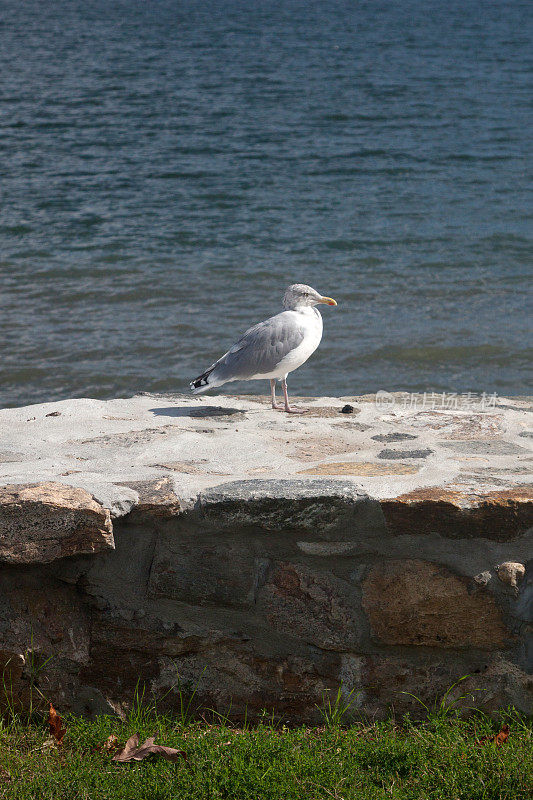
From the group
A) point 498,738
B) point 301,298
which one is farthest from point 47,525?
point 301,298

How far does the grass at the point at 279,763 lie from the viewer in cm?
257

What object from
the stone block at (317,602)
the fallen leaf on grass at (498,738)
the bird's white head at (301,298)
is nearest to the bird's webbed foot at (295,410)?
the bird's white head at (301,298)

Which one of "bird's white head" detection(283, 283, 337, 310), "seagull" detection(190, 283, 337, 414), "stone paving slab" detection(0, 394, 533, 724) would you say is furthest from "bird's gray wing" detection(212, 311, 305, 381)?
"stone paving slab" detection(0, 394, 533, 724)

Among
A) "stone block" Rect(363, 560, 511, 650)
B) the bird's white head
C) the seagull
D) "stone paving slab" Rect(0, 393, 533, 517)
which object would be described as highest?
the bird's white head

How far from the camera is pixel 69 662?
2990mm

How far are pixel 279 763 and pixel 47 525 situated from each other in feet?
3.30

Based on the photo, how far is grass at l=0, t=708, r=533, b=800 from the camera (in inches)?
101

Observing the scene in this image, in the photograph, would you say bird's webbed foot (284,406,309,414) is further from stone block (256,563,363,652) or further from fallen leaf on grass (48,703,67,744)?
fallen leaf on grass (48,703,67,744)

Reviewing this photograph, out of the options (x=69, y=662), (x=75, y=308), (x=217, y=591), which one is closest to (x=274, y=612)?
(x=217, y=591)

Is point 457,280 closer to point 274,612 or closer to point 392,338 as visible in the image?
point 392,338

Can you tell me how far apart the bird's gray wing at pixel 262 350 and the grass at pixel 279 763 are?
6.90 feet

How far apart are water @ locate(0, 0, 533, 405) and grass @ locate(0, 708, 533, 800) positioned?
4.70 m

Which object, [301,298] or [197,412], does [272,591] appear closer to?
[197,412]

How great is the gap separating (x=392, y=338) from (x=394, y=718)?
228 inches
